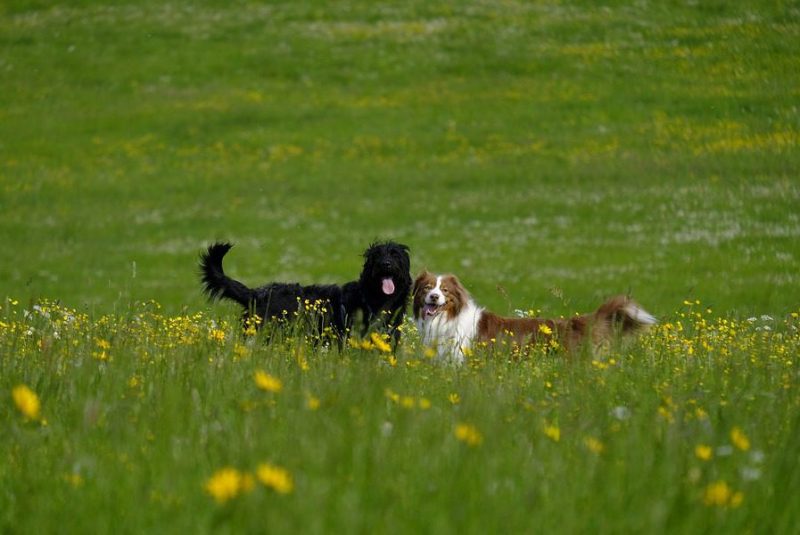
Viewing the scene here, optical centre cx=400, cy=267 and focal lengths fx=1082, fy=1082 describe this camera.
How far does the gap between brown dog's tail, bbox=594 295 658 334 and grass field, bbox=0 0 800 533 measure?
21.5 inches

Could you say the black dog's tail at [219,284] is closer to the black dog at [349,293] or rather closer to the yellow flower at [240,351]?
the black dog at [349,293]

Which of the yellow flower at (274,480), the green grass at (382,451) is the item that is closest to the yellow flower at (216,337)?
the green grass at (382,451)

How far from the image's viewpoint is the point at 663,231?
801 inches

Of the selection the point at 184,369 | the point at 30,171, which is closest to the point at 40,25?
the point at 30,171

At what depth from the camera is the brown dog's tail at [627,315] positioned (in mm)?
9115

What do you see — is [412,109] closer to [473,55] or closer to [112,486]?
[473,55]

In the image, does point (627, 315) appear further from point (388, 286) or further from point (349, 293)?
point (349, 293)

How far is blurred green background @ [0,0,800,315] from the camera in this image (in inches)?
730

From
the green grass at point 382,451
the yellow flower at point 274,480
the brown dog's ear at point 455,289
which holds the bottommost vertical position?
the yellow flower at point 274,480

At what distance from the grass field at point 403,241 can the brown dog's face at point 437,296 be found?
A: 120 centimetres

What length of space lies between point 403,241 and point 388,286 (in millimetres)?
10656

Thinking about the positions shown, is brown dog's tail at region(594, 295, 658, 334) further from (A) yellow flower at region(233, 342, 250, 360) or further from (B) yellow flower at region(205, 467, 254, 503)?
(B) yellow flower at region(205, 467, 254, 503)

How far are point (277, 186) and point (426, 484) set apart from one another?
23179mm

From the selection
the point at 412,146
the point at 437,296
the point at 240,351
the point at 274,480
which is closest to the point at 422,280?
the point at 437,296
